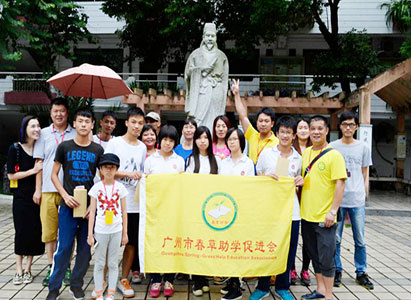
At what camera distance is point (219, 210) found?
3.32m

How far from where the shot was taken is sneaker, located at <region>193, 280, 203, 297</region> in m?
3.52

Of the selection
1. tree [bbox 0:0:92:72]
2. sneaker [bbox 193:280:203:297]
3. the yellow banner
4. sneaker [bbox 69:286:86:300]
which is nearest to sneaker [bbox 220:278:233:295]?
sneaker [bbox 193:280:203:297]

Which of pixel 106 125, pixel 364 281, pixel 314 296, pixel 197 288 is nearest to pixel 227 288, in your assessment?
pixel 197 288

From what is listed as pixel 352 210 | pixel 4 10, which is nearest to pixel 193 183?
pixel 352 210

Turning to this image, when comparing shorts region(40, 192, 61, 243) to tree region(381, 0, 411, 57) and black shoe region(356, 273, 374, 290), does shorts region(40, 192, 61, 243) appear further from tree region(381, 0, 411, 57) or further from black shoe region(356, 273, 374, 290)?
tree region(381, 0, 411, 57)

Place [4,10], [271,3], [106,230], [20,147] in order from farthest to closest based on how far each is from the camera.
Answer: [271,3]
[4,10]
[20,147]
[106,230]

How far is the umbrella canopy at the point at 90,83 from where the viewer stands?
4.04 meters

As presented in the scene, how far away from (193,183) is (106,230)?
91 centimetres

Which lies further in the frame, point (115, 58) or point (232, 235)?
point (115, 58)

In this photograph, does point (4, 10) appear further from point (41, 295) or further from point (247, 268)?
point (247, 268)

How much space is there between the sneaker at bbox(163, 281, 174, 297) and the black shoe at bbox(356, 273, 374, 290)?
216 centimetres

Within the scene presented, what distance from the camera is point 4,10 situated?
25.7 ft

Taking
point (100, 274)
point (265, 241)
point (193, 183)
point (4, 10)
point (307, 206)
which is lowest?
point (100, 274)

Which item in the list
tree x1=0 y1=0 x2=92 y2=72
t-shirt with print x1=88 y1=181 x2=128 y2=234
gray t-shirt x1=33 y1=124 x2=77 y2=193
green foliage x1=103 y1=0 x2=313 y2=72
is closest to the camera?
t-shirt with print x1=88 y1=181 x2=128 y2=234
